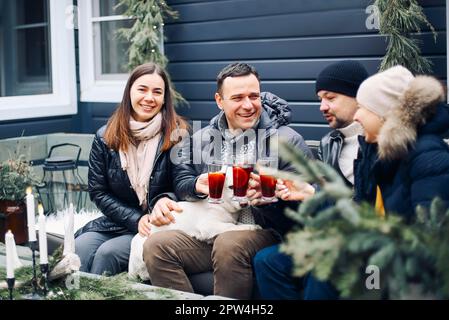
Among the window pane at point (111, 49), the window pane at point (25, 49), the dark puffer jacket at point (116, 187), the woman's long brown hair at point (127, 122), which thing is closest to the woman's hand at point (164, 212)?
the dark puffer jacket at point (116, 187)

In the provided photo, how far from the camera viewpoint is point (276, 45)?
5.99 m

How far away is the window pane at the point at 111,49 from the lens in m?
7.32

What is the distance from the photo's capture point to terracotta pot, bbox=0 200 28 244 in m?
4.84

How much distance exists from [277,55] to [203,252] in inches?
111

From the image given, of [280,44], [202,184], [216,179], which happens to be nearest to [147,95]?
[202,184]

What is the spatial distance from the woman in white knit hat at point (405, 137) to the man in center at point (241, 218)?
2.34ft

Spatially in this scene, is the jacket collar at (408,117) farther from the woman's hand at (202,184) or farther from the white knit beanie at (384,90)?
the woman's hand at (202,184)

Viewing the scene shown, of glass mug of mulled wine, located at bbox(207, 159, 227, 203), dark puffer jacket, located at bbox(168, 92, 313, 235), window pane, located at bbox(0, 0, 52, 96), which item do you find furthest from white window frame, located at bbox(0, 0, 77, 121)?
glass mug of mulled wine, located at bbox(207, 159, 227, 203)

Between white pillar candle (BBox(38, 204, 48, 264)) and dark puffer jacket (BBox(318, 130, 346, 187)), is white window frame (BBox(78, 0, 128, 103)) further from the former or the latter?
white pillar candle (BBox(38, 204, 48, 264))

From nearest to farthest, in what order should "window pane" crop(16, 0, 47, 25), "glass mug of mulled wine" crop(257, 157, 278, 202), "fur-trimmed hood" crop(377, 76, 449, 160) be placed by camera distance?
"fur-trimmed hood" crop(377, 76, 449, 160)
"glass mug of mulled wine" crop(257, 157, 278, 202)
"window pane" crop(16, 0, 47, 25)

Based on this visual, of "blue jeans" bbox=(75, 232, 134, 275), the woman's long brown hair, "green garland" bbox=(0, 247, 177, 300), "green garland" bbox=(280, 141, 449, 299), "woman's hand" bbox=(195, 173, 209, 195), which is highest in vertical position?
the woman's long brown hair

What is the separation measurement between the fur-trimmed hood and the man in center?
0.90 metres
